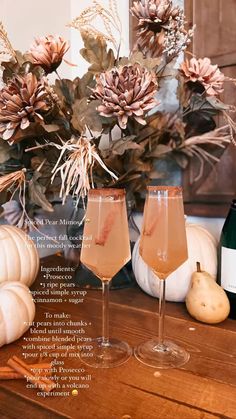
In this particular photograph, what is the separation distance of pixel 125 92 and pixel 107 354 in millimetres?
478

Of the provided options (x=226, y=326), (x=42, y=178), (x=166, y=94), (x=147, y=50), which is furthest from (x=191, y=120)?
(x=226, y=326)

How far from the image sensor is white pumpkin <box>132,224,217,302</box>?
76cm

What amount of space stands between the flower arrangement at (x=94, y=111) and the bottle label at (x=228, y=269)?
0.26 m

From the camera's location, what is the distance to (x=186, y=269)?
2.49 feet

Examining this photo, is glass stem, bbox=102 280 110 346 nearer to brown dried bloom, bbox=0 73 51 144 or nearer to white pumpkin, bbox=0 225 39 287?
white pumpkin, bbox=0 225 39 287

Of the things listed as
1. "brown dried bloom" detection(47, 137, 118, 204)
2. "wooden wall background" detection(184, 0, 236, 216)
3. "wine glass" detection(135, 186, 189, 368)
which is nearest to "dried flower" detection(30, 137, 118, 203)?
Result: "brown dried bloom" detection(47, 137, 118, 204)

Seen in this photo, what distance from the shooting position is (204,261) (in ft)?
2.55

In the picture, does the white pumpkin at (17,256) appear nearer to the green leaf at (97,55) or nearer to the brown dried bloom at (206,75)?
the green leaf at (97,55)

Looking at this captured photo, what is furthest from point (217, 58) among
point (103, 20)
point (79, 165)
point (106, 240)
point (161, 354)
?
point (161, 354)

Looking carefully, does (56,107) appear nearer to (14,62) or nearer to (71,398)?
(14,62)

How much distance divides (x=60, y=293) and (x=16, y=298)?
0.22 meters

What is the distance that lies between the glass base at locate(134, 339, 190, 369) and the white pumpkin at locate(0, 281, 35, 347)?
0.21 metres

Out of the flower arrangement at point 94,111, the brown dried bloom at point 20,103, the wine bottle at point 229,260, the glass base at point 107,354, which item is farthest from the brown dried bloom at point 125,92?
the glass base at point 107,354

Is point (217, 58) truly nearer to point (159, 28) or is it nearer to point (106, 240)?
point (159, 28)
